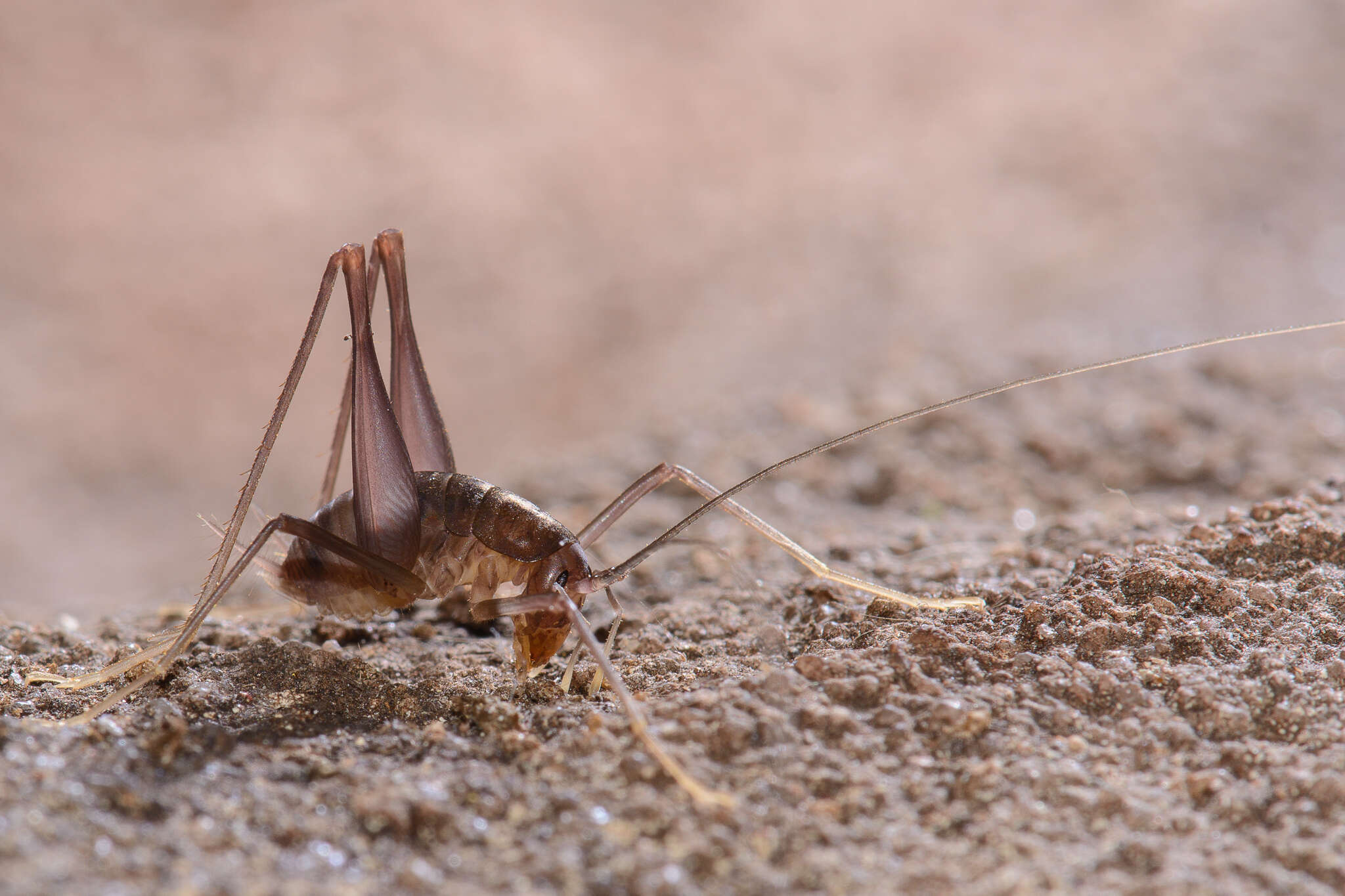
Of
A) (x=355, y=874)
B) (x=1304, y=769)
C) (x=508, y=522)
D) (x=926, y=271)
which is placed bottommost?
(x=355, y=874)

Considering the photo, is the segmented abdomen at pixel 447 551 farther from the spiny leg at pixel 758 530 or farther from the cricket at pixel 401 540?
the spiny leg at pixel 758 530

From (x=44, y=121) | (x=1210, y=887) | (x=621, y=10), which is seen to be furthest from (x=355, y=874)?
(x=621, y=10)

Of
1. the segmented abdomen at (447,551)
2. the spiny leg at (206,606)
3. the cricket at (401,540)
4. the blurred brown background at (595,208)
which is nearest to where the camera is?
the spiny leg at (206,606)

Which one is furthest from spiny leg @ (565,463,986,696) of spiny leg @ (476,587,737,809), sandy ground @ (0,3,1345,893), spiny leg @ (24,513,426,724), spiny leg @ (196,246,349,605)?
spiny leg @ (196,246,349,605)

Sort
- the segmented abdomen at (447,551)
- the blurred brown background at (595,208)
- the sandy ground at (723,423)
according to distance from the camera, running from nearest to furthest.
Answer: the sandy ground at (723,423) → the segmented abdomen at (447,551) → the blurred brown background at (595,208)

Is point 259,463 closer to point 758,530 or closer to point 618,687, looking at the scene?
point 618,687

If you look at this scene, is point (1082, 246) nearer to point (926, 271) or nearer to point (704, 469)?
point (926, 271)

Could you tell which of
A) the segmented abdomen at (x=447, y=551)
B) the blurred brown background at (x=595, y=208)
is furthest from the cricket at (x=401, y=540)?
the blurred brown background at (x=595, y=208)
